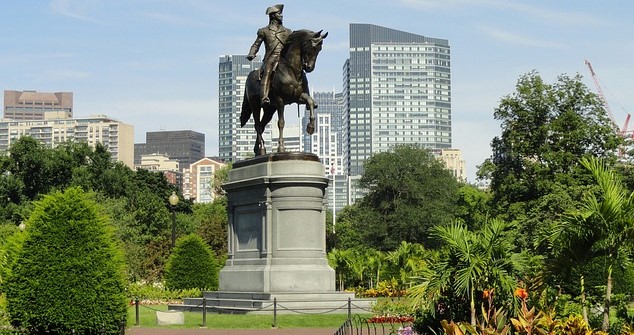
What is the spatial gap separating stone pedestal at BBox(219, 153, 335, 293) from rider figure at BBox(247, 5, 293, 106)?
7.56 ft

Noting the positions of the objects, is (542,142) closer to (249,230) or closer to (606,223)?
(249,230)

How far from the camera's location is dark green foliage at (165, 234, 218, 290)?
146 feet

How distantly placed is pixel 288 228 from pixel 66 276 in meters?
12.5

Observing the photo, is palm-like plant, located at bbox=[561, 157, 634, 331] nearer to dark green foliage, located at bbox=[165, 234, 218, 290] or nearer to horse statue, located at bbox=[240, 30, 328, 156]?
horse statue, located at bbox=[240, 30, 328, 156]

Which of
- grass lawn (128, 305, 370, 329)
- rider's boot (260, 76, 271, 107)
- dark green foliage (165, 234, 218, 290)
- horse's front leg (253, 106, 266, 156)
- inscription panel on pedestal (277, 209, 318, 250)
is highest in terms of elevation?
rider's boot (260, 76, 271, 107)

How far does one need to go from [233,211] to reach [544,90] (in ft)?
98.8

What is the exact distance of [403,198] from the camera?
8994 centimetres

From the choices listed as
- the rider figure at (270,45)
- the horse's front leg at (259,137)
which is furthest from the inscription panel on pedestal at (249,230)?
the rider figure at (270,45)

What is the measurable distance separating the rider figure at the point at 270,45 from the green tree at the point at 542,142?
25.3 m

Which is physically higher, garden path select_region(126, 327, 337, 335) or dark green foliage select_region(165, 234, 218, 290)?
dark green foliage select_region(165, 234, 218, 290)

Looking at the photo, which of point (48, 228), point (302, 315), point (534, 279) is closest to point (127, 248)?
point (302, 315)

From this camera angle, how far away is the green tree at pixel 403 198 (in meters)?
86.9

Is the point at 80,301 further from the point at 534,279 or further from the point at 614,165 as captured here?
the point at 614,165

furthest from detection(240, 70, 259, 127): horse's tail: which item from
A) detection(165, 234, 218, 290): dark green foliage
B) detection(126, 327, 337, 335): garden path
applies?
detection(165, 234, 218, 290): dark green foliage
